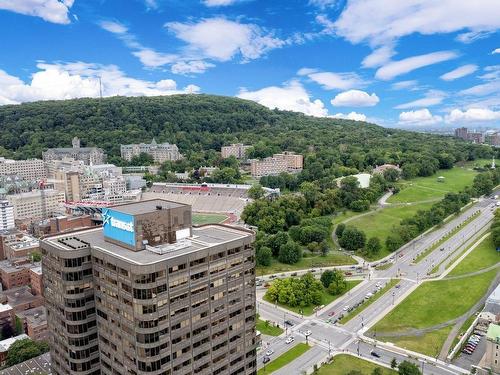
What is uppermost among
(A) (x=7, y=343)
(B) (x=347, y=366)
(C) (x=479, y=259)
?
(C) (x=479, y=259)

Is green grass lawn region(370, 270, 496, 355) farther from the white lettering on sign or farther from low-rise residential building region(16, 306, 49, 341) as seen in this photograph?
low-rise residential building region(16, 306, 49, 341)

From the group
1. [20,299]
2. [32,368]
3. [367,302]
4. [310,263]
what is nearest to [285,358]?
[367,302]

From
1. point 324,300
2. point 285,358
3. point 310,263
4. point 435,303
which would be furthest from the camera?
point 310,263

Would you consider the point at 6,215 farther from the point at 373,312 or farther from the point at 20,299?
the point at 373,312

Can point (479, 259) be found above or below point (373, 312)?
above

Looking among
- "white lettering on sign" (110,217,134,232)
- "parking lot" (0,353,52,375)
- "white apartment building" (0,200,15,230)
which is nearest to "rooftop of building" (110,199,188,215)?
"white lettering on sign" (110,217,134,232)

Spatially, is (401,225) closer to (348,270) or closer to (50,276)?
(348,270)
